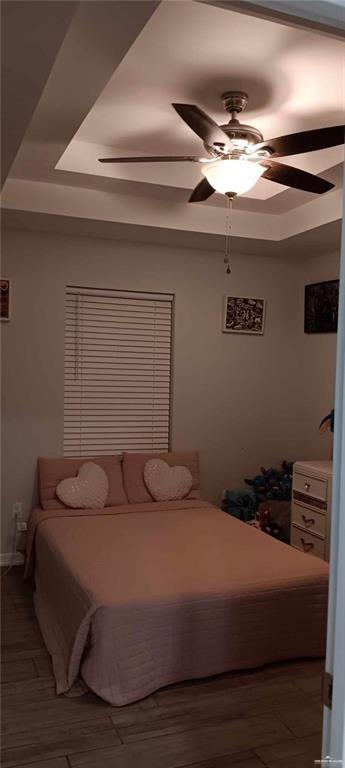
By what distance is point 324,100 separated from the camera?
104 inches

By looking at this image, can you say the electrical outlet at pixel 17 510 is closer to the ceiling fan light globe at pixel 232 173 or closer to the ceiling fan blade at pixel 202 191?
the ceiling fan blade at pixel 202 191

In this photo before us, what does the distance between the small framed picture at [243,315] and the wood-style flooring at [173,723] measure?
8.53 feet

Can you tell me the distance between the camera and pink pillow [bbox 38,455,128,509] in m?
3.99

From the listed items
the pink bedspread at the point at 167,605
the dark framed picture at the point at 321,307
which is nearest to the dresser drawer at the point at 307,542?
the pink bedspread at the point at 167,605

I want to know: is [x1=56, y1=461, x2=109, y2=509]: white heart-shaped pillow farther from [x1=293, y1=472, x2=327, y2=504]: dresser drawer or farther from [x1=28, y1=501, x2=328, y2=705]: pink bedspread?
[x1=293, y1=472, x2=327, y2=504]: dresser drawer

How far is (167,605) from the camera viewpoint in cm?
263

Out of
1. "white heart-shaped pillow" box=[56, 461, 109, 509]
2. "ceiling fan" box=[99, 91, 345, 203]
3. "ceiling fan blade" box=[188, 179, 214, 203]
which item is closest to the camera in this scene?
"ceiling fan" box=[99, 91, 345, 203]

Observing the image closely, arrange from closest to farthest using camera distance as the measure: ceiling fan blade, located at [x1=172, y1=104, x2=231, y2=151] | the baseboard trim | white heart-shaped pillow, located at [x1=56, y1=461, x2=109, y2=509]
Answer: ceiling fan blade, located at [x1=172, y1=104, x2=231, y2=151] < white heart-shaped pillow, located at [x1=56, y1=461, x2=109, y2=509] < the baseboard trim

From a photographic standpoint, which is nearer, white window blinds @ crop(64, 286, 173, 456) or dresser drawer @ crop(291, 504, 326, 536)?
dresser drawer @ crop(291, 504, 326, 536)

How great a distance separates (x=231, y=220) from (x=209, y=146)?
167 cm

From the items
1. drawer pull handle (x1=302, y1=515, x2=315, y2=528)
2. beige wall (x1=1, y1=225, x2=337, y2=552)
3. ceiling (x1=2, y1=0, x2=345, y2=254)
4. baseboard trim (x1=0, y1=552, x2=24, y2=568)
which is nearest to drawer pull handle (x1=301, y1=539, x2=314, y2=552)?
drawer pull handle (x1=302, y1=515, x2=315, y2=528)

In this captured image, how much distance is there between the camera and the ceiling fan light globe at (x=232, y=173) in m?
2.52

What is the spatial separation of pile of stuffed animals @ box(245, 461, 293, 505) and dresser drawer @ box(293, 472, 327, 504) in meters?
0.42

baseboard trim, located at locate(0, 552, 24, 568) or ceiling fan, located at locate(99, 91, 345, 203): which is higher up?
ceiling fan, located at locate(99, 91, 345, 203)
